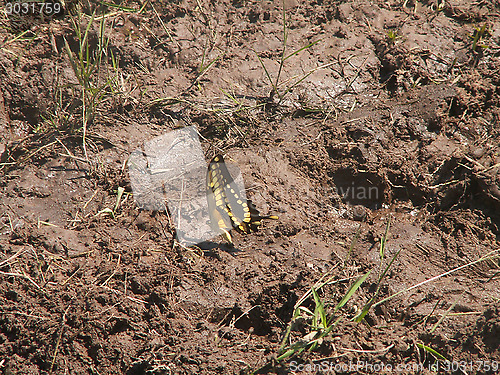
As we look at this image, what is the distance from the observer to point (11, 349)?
2.14 m

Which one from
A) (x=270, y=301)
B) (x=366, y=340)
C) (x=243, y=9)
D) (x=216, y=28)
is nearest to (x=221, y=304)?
(x=270, y=301)

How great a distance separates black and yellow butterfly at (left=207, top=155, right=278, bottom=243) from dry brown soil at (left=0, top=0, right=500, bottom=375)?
0.33ft

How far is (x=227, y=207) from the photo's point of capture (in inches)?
118

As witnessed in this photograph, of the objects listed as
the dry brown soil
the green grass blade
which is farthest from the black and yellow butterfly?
the green grass blade

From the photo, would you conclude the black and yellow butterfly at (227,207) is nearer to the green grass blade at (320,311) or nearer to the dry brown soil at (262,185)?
the dry brown soil at (262,185)

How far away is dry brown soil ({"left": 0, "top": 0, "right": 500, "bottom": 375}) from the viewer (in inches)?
89.4

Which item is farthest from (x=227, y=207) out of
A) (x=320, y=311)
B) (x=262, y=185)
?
(x=320, y=311)

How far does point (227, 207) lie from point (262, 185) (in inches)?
15.3

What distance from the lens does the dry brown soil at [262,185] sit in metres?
2.27

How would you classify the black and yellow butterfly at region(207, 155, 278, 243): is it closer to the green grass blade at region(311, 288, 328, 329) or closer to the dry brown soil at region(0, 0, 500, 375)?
the dry brown soil at region(0, 0, 500, 375)

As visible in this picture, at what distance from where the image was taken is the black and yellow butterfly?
9.70ft

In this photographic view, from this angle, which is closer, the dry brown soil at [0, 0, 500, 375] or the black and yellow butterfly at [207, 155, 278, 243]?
the dry brown soil at [0, 0, 500, 375]

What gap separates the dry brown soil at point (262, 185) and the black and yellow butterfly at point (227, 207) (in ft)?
0.33

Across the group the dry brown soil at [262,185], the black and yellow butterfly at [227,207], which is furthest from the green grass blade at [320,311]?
the black and yellow butterfly at [227,207]
